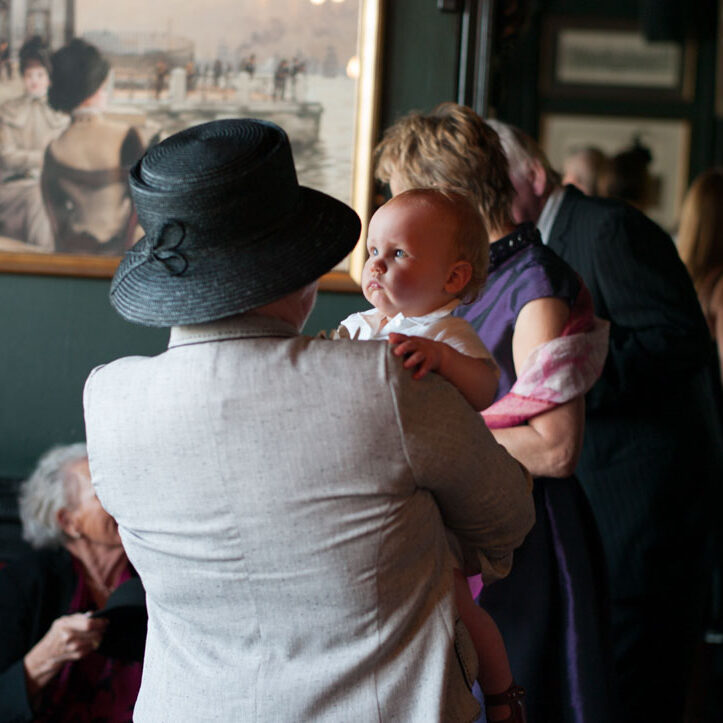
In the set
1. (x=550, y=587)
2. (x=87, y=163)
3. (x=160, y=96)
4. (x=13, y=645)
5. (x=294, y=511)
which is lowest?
(x=13, y=645)

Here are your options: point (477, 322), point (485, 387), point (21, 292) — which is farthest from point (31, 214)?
point (485, 387)

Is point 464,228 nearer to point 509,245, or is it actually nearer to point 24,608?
point 509,245

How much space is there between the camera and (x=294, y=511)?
124 cm

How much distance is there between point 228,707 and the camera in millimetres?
1327

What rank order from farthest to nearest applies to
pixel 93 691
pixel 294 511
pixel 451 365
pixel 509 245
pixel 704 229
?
pixel 704 229 < pixel 93 691 < pixel 509 245 < pixel 451 365 < pixel 294 511

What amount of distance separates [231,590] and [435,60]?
2.03 meters

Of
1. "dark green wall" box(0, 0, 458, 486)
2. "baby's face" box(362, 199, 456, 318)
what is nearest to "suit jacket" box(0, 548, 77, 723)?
"dark green wall" box(0, 0, 458, 486)

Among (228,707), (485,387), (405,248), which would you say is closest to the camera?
(228,707)

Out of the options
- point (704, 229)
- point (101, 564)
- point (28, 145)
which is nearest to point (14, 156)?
point (28, 145)

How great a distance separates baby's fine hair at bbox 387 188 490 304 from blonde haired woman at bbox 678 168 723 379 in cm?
253

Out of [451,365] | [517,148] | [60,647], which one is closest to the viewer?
[451,365]

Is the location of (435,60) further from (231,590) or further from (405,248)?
(231,590)

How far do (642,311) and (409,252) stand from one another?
137cm

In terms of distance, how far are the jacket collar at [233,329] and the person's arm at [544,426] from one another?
0.75 metres
